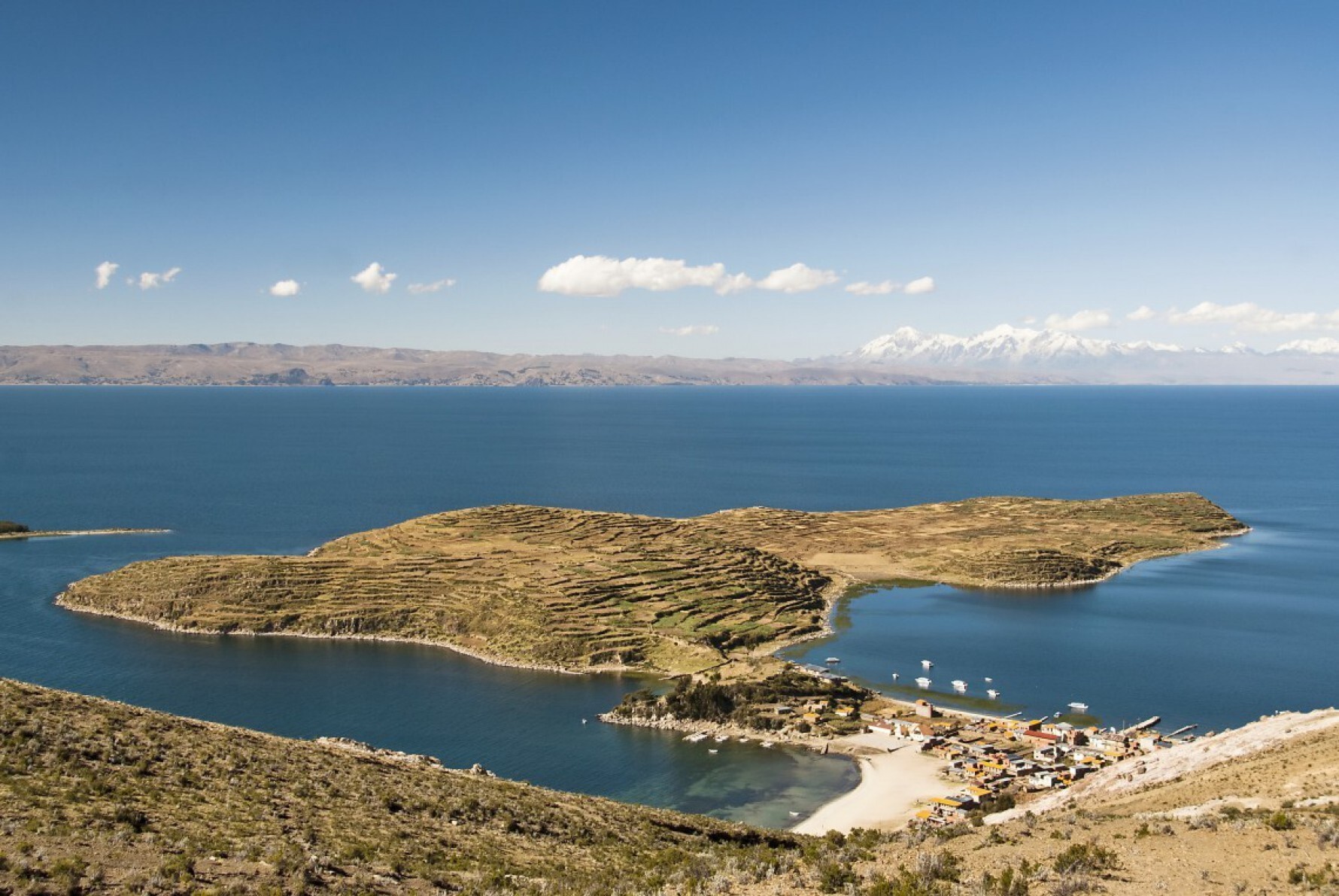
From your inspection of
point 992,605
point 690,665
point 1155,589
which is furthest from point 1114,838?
point 1155,589

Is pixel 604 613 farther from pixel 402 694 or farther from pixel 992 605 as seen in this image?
pixel 992 605

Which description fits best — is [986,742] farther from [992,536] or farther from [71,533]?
[71,533]

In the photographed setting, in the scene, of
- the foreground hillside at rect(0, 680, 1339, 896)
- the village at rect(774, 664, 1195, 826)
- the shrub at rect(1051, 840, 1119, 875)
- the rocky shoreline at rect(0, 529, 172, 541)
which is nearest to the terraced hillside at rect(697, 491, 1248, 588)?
the village at rect(774, 664, 1195, 826)

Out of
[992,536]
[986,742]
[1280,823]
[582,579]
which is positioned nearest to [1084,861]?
[1280,823]

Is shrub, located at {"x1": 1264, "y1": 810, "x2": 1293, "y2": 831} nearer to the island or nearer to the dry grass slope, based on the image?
the dry grass slope

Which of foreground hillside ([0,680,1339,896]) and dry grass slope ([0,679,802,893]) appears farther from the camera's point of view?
dry grass slope ([0,679,802,893])

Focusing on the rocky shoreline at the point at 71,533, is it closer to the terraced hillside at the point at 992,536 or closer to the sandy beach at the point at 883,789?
the terraced hillside at the point at 992,536

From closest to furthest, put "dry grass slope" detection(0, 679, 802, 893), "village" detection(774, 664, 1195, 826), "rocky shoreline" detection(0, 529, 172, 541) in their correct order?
"dry grass slope" detection(0, 679, 802, 893), "village" detection(774, 664, 1195, 826), "rocky shoreline" detection(0, 529, 172, 541)
